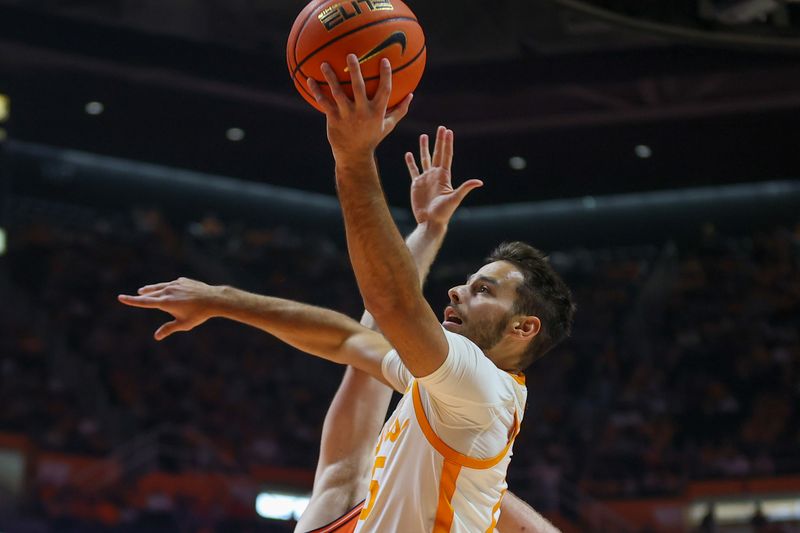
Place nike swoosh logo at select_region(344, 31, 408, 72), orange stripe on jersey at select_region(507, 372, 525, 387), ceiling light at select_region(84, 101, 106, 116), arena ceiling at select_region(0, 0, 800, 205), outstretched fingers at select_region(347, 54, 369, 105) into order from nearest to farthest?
outstretched fingers at select_region(347, 54, 369, 105) < nike swoosh logo at select_region(344, 31, 408, 72) < orange stripe on jersey at select_region(507, 372, 525, 387) < arena ceiling at select_region(0, 0, 800, 205) < ceiling light at select_region(84, 101, 106, 116)

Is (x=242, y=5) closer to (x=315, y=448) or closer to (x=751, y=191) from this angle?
(x=315, y=448)

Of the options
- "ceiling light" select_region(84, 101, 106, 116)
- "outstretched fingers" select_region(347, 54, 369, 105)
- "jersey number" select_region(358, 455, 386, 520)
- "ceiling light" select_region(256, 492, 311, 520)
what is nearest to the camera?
"outstretched fingers" select_region(347, 54, 369, 105)

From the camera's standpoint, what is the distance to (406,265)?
2346 millimetres

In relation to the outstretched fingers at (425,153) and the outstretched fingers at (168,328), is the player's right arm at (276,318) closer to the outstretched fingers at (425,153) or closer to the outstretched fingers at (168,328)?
the outstretched fingers at (168,328)

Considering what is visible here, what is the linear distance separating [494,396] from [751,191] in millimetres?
15923

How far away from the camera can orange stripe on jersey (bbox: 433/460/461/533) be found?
2631 mm

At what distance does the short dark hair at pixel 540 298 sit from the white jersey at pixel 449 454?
0.62ft

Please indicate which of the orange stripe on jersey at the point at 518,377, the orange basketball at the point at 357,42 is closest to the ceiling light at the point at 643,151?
the orange stripe on jersey at the point at 518,377

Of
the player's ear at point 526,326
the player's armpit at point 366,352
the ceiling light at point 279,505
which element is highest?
the player's ear at point 526,326

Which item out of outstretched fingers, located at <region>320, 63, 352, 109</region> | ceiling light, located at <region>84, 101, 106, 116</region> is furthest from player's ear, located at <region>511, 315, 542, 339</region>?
ceiling light, located at <region>84, 101, 106, 116</region>

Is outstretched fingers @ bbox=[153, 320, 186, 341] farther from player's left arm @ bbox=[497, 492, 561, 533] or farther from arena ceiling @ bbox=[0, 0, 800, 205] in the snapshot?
arena ceiling @ bbox=[0, 0, 800, 205]

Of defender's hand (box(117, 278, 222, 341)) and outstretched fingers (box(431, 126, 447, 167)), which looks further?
outstretched fingers (box(431, 126, 447, 167))

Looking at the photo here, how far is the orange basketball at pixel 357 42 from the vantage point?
8.34 feet

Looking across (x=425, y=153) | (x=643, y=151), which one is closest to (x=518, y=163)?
(x=643, y=151)
